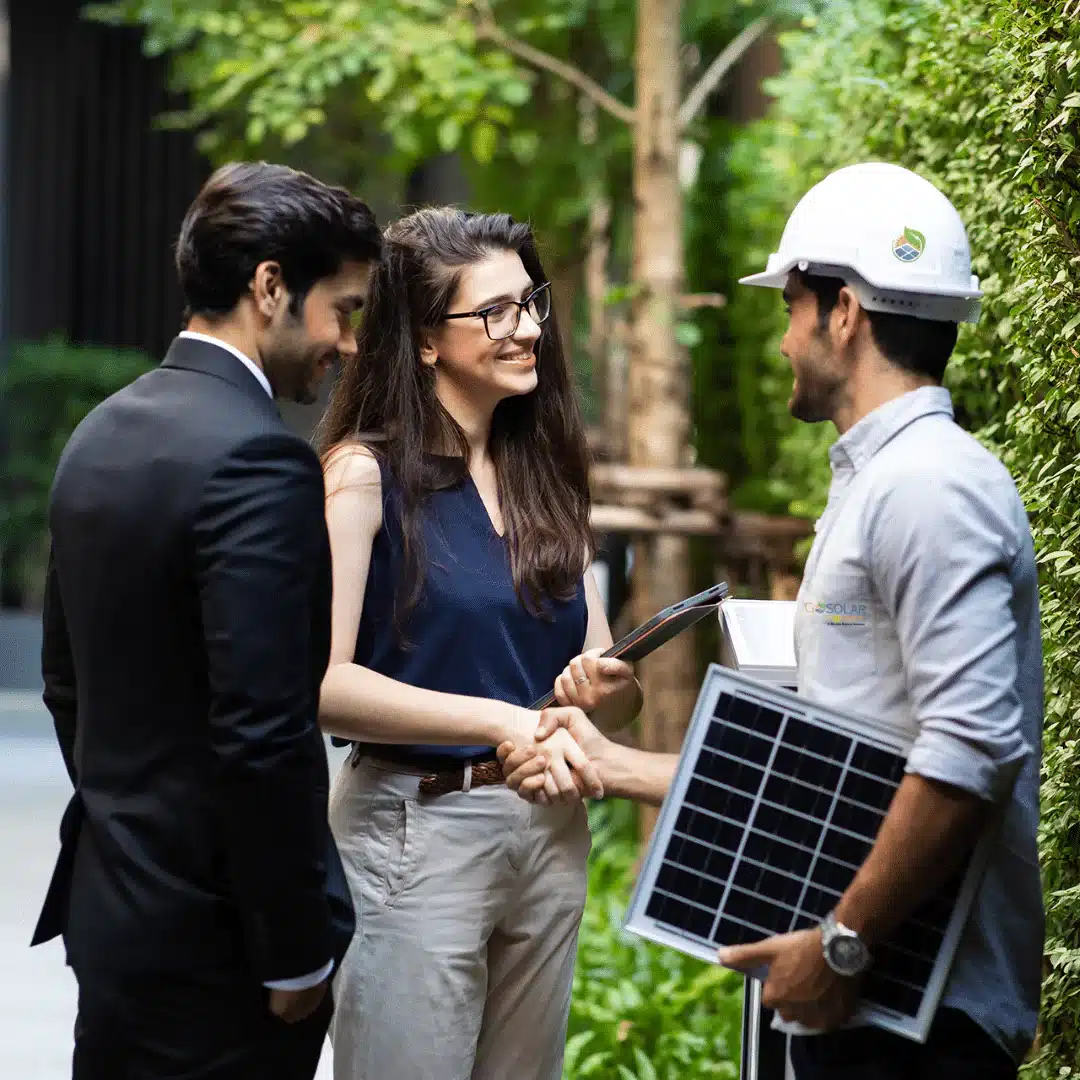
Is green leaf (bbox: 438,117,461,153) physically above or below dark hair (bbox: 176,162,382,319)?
below

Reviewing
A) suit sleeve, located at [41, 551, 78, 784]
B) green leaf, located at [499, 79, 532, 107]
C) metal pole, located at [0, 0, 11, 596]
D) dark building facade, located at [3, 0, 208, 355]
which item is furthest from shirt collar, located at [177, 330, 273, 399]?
metal pole, located at [0, 0, 11, 596]

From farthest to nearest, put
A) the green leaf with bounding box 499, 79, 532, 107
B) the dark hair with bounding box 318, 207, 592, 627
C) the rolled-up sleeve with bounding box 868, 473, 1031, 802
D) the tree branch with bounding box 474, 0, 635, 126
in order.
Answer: the tree branch with bounding box 474, 0, 635, 126 → the green leaf with bounding box 499, 79, 532, 107 → the dark hair with bounding box 318, 207, 592, 627 → the rolled-up sleeve with bounding box 868, 473, 1031, 802

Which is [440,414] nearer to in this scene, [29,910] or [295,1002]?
[295,1002]

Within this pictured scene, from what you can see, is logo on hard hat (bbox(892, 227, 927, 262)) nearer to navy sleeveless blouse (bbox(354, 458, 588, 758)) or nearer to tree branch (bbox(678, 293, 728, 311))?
navy sleeveless blouse (bbox(354, 458, 588, 758))

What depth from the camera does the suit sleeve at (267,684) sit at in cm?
202

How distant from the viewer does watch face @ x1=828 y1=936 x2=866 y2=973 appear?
1896mm

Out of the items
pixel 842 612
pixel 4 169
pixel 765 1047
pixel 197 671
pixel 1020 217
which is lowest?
pixel 4 169

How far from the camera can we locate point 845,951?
1901mm

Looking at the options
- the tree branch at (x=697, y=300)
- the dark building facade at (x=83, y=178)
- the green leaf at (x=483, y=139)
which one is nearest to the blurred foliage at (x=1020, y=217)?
the tree branch at (x=697, y=300)

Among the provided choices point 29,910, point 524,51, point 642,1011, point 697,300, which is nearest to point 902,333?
point 642,1011

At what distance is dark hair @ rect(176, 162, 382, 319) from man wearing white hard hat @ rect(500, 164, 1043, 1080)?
61 cm

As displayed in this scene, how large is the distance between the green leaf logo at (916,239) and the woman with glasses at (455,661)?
90cm

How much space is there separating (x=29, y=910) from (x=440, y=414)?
4.40 m

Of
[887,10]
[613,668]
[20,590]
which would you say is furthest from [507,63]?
[20,590]
